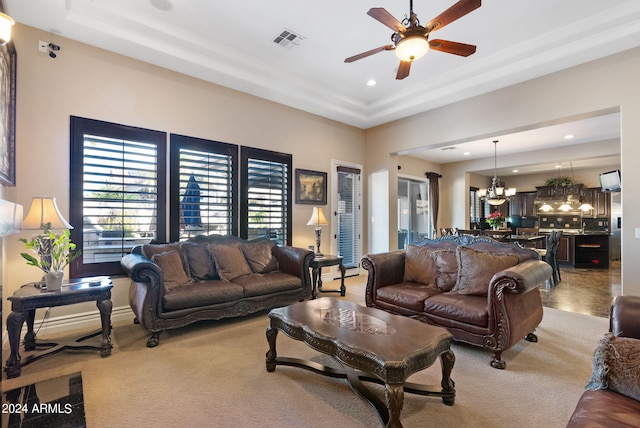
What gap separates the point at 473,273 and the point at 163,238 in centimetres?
374

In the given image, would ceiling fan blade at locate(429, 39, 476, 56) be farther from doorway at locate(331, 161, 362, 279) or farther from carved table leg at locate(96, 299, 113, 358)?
carved table leg at locate(96, 299, 113, 358)

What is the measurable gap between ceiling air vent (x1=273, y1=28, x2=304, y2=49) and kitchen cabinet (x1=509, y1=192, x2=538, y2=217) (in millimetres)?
10199

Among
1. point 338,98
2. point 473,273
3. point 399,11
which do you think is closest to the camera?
point 473,273

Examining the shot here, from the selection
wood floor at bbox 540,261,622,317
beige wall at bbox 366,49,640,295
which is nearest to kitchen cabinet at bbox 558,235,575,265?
wood floor at bbox 540,261,622,317

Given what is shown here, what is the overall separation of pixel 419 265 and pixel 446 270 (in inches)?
13.9

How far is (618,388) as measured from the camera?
4.40ft

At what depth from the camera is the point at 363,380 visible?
2.25m

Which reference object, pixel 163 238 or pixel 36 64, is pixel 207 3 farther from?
pixel 163 238

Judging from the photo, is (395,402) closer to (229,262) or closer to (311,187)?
(229,262)

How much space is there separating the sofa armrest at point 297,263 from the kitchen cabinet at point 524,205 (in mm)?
9729

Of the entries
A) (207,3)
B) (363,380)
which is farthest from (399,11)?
(363,380)

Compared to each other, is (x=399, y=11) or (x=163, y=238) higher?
(x=399, y=11)

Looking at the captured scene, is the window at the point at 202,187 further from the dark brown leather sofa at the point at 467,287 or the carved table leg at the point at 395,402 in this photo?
the carved table leg at the point at 395,402

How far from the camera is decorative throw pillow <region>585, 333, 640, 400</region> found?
132 centimetres
